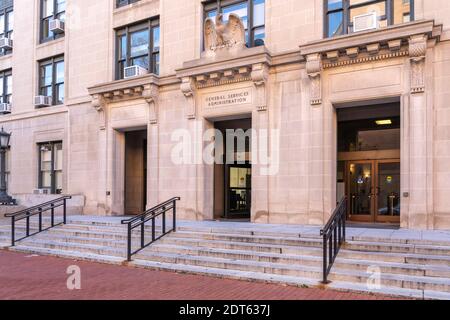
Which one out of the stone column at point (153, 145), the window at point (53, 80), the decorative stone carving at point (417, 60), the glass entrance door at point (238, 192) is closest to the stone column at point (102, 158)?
the stone column at point (153, 145)

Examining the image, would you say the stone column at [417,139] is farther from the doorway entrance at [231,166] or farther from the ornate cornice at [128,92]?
the ornate cornice at [128,92]

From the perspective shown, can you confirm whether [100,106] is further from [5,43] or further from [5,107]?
[5,43]

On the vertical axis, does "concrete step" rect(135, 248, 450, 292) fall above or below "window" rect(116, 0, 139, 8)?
below

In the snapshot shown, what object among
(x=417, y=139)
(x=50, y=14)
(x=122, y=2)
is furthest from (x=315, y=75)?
(x=50, y=14)

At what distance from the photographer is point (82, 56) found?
60.5 ft

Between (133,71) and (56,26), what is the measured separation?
19.2 feet

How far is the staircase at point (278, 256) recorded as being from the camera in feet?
24.5

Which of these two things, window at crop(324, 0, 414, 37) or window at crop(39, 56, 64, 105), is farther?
window at crop(39, 56, 64, 105)

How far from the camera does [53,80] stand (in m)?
20.0

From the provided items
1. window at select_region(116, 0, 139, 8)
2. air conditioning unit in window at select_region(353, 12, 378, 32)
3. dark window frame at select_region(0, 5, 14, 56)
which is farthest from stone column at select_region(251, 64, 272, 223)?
dark window frame at select_region(0, 5, 14, 56)

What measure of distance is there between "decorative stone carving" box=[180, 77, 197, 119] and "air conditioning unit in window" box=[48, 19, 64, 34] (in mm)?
8454

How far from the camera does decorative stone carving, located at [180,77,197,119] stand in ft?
48.0

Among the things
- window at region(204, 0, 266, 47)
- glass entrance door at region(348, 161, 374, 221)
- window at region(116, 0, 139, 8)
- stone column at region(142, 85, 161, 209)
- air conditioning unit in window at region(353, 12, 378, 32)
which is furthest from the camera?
window at region(116, 0, 139, 8)

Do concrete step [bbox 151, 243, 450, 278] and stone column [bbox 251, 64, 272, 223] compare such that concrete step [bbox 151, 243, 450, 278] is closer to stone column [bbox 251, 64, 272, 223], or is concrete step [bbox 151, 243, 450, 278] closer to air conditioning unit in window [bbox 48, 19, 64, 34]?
stone column [bbox 251, 64, 272, 223]
